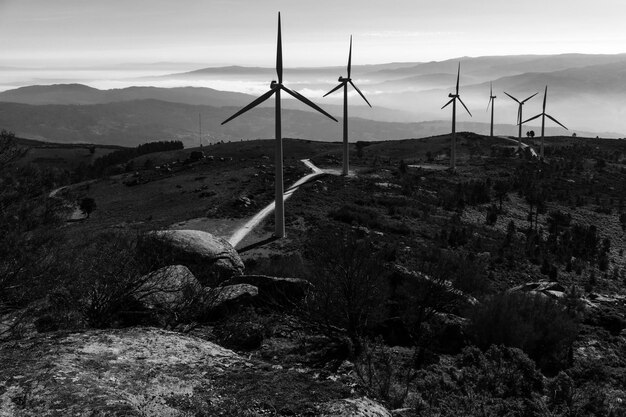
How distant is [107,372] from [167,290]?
7.99 meters

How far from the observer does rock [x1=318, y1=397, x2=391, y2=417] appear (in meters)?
11.1

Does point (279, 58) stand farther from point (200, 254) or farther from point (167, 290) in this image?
point (167, 290)

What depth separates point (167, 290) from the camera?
19.9 m

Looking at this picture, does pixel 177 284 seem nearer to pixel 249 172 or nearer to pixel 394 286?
pixel 394 286

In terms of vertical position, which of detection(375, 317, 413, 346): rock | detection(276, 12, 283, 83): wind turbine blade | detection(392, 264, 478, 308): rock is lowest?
detection(375, 317, 413, 346): rock

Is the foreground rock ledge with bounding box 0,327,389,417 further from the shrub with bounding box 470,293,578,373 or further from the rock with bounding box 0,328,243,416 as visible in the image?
the shrub with bounding box 470,293,578,373

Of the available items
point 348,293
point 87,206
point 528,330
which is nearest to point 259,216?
point 87,206

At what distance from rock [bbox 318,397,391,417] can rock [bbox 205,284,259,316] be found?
9.80 metres

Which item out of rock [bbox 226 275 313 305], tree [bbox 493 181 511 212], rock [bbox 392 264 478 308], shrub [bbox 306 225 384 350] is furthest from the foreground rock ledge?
tree [bbox 493 181 511 212]

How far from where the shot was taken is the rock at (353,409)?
36.5 feet

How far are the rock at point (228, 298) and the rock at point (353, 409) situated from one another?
9.80 meters

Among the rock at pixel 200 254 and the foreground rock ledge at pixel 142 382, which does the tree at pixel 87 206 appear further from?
the foreground rock ledge at pixel 142 382

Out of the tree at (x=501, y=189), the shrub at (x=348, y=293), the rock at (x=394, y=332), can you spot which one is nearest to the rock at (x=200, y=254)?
the shrub at (x=348, y=293)

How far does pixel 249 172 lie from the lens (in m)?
74.8
